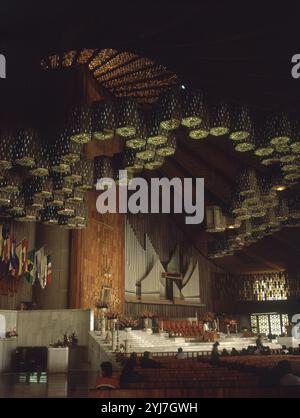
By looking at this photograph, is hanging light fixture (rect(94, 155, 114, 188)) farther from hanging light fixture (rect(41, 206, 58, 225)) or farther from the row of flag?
the row of flag

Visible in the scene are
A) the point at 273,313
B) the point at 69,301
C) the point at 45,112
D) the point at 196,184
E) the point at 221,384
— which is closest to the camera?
the point at 221,384

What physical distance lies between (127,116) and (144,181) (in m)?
11.8

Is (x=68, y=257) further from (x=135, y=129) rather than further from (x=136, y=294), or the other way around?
(x=135, y=129)

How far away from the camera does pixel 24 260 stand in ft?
62.9

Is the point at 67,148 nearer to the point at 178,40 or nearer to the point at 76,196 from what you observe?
the point at 76,196

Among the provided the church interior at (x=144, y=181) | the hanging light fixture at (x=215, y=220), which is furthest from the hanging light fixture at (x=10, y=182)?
the hanging light fixture at (x=215, y=220)

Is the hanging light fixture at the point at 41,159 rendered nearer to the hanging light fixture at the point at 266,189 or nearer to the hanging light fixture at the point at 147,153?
the hanging light fixture at the point at 147,153

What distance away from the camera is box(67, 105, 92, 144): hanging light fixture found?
40.9ft

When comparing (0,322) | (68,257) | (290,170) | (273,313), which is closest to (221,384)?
(290,170)

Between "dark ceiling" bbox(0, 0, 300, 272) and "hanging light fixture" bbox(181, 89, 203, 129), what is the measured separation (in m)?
0.59

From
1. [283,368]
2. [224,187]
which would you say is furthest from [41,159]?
[224,187]

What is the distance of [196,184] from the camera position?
77.3 feet

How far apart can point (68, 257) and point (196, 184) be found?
283 inches

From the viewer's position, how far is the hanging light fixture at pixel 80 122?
40.9ft
